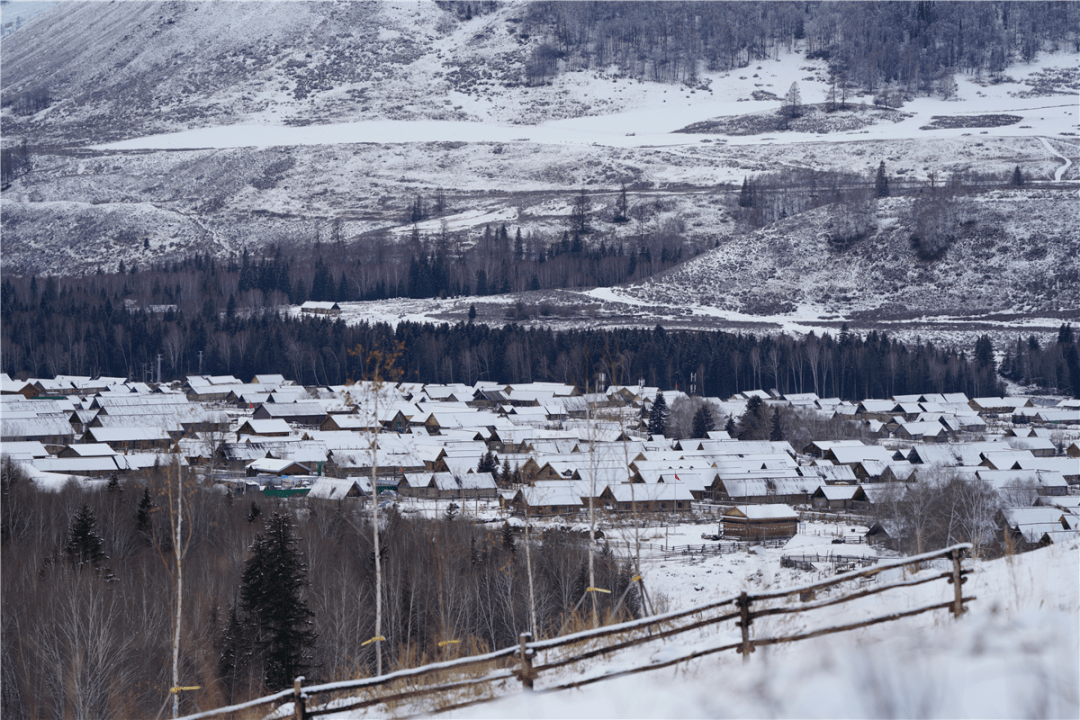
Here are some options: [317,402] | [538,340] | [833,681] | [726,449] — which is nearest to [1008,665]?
[833,681]

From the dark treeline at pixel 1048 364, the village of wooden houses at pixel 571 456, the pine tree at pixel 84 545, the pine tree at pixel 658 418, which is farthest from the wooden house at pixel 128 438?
the dark treeline at pixel 1048 364

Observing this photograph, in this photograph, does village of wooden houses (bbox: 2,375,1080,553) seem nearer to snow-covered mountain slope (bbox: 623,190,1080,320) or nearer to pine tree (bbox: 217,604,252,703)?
pine tree (bbox: 217,604,252,703)

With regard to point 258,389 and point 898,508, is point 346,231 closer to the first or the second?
point 258,389

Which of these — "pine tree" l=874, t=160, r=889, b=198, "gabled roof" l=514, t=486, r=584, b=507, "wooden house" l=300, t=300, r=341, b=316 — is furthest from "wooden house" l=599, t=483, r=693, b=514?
"pine tree" l=874, t=160, r=889, b=198

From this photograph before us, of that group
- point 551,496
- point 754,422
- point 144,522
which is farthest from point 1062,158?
point 144,522

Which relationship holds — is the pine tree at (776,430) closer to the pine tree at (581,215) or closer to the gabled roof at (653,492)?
the gabled roof at (653,492)
